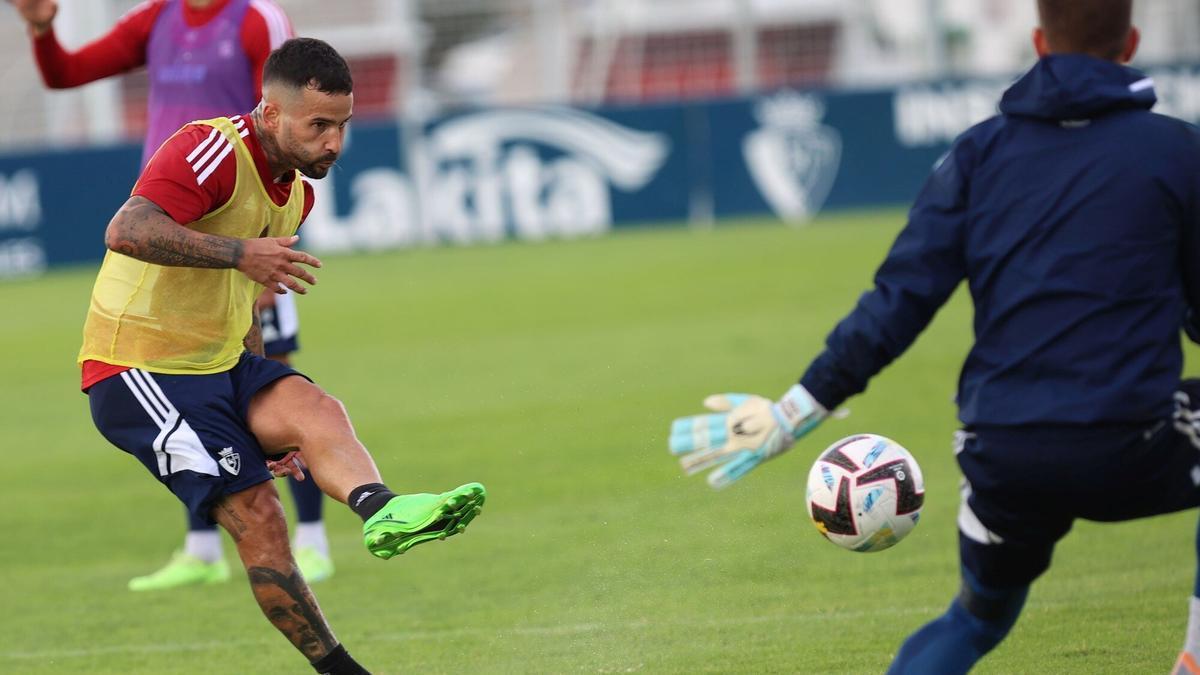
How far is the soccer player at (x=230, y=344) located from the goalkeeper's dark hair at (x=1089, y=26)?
6.77 feet

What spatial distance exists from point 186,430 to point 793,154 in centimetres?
1937

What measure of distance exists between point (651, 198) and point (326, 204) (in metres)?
4.69

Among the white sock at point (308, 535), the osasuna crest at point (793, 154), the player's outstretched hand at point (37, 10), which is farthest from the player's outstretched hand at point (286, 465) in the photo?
the osasuna crest at point (793, 154)

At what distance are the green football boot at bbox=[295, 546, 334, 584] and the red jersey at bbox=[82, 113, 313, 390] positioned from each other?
249 centimetres

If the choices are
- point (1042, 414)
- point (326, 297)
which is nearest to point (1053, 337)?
point (1042, 414)

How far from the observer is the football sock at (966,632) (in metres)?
4.00

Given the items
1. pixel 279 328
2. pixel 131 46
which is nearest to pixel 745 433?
pixel 279 328

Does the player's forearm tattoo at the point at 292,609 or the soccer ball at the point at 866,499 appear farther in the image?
the player's forearm tattoo at the point at 292,609

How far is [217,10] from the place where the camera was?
23.2 ft

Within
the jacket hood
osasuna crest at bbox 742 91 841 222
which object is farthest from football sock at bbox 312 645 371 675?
osasuna crest at bbox 742 91 841 222

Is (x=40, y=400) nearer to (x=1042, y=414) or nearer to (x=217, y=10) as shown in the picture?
(x=217, y=10)

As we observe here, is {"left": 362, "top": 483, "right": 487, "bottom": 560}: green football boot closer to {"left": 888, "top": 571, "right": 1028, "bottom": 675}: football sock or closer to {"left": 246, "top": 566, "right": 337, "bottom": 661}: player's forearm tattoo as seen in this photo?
{"left": 246, "top": 566, "right": 337, "bottom": 661}: player's forearm tattoo

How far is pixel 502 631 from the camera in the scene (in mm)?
6102

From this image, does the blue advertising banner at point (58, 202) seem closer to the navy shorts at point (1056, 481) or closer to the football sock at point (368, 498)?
the football sock at point (368, 498)
